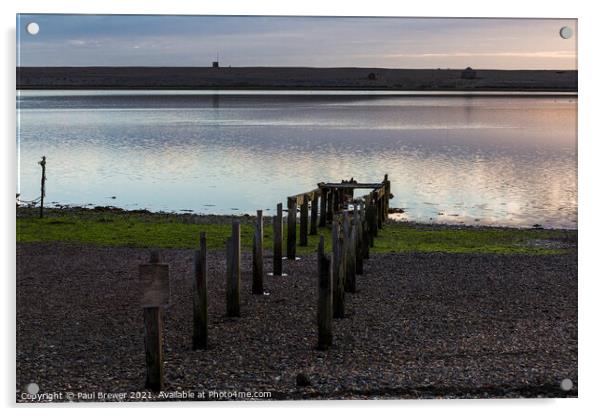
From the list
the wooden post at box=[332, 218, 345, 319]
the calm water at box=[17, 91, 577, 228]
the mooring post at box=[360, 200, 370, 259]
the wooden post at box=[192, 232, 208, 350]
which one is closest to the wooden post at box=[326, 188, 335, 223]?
the calm water at box=[17, 91, 577, 228]

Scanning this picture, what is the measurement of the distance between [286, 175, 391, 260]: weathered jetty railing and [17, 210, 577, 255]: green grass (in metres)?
0.45

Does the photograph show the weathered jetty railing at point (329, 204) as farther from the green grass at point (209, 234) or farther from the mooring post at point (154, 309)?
the mooring post at point (154, 309)

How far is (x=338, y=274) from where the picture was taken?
47.4 feet

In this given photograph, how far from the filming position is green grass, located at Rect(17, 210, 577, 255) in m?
23.6

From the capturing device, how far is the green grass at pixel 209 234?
23594 mm

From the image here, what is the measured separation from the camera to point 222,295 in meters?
16.5

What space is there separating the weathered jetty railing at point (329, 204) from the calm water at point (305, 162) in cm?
237

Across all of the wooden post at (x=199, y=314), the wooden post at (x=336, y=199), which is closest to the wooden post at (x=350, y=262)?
the wooden post at (x=199, y=314)

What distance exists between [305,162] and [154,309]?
111 ft

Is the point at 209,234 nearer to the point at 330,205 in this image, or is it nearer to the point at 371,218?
the point at 371,218

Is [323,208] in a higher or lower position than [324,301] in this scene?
higher

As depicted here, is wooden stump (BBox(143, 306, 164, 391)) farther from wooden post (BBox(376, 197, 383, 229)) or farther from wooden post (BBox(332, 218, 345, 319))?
wooden post (BBox(376, 197, 383, 229))

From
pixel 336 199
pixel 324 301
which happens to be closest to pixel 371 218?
pixel 336 199
